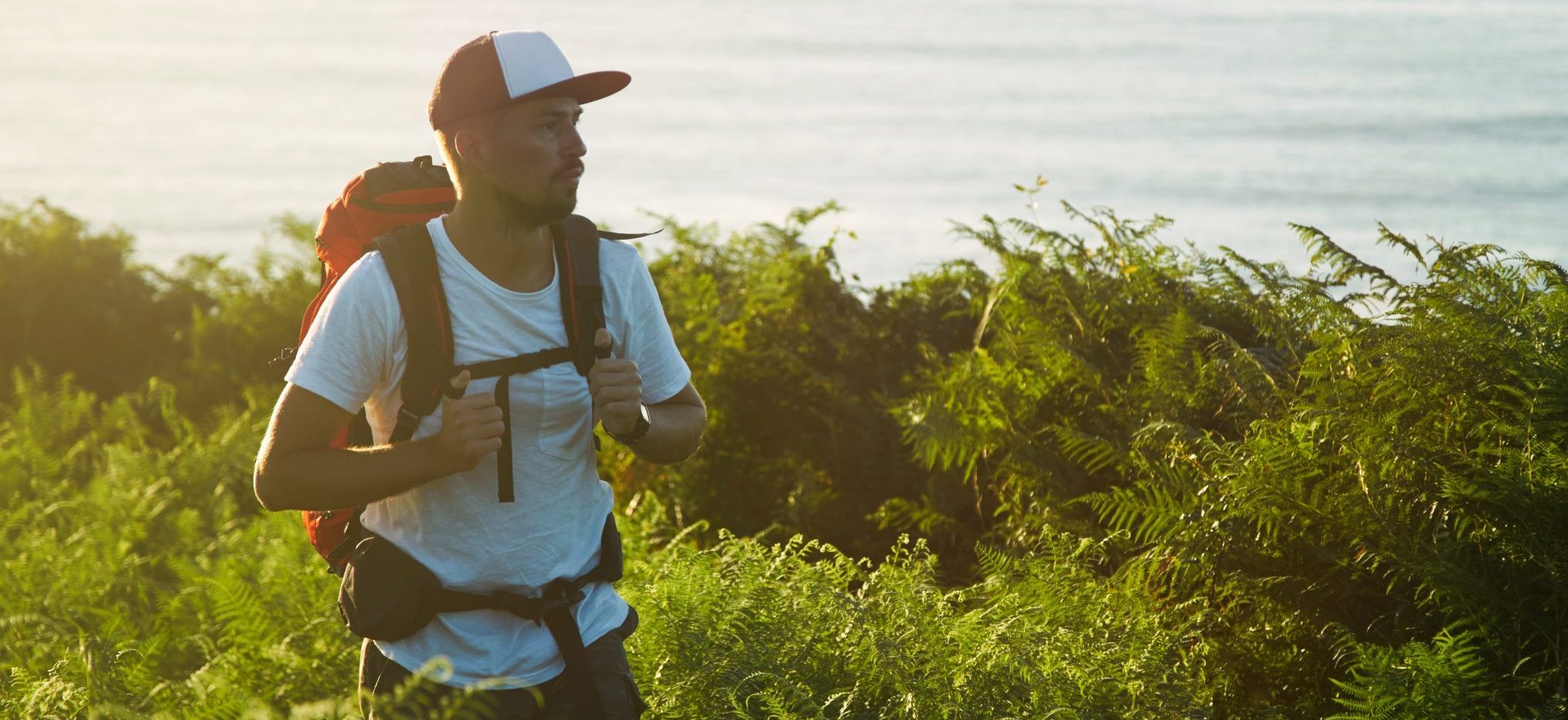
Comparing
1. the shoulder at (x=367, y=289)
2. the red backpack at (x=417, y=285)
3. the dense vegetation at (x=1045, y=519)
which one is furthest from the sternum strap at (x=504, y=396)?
the dense vegetation at (x=1045, y=519)

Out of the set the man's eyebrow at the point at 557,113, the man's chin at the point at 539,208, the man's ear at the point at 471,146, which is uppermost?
the man's eyebrow at the point at 557,113

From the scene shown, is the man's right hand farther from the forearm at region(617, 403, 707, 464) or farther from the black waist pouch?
the forearm at region(617, 403, 707, 464)

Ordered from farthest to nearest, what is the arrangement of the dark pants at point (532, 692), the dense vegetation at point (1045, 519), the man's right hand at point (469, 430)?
the dense vegetation at point (1045, 519)
the dark pants at point (532, 692)
the man's right hand at point (469, 430)

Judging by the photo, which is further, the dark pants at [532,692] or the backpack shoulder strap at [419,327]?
the dark pants at [532,692]

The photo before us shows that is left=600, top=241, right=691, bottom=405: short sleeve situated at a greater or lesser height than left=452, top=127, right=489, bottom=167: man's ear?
lesser

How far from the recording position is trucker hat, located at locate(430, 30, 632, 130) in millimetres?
3180

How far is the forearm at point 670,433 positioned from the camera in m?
3.38

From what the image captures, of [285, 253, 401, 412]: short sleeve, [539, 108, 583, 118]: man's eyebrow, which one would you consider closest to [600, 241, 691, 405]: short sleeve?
[539, 108, 583, 118]: man's eyebrow

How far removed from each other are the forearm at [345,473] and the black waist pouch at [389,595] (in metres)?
0.21

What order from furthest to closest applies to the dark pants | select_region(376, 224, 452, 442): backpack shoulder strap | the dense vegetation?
the dense vegetation
the dark pants
select_region(376, 224, 452, 442): backpack shoulder strap

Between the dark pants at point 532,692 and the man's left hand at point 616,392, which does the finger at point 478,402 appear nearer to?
the man's left hand at point 616,392

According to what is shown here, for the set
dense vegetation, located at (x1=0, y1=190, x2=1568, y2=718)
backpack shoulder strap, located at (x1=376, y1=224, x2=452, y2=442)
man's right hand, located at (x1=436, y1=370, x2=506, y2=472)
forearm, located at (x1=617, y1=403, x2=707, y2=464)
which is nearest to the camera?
man's right hand, located at (x1=436, y1=370, x2=506, y2=472)

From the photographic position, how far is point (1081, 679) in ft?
13.0

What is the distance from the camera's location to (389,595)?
311 centimetres
